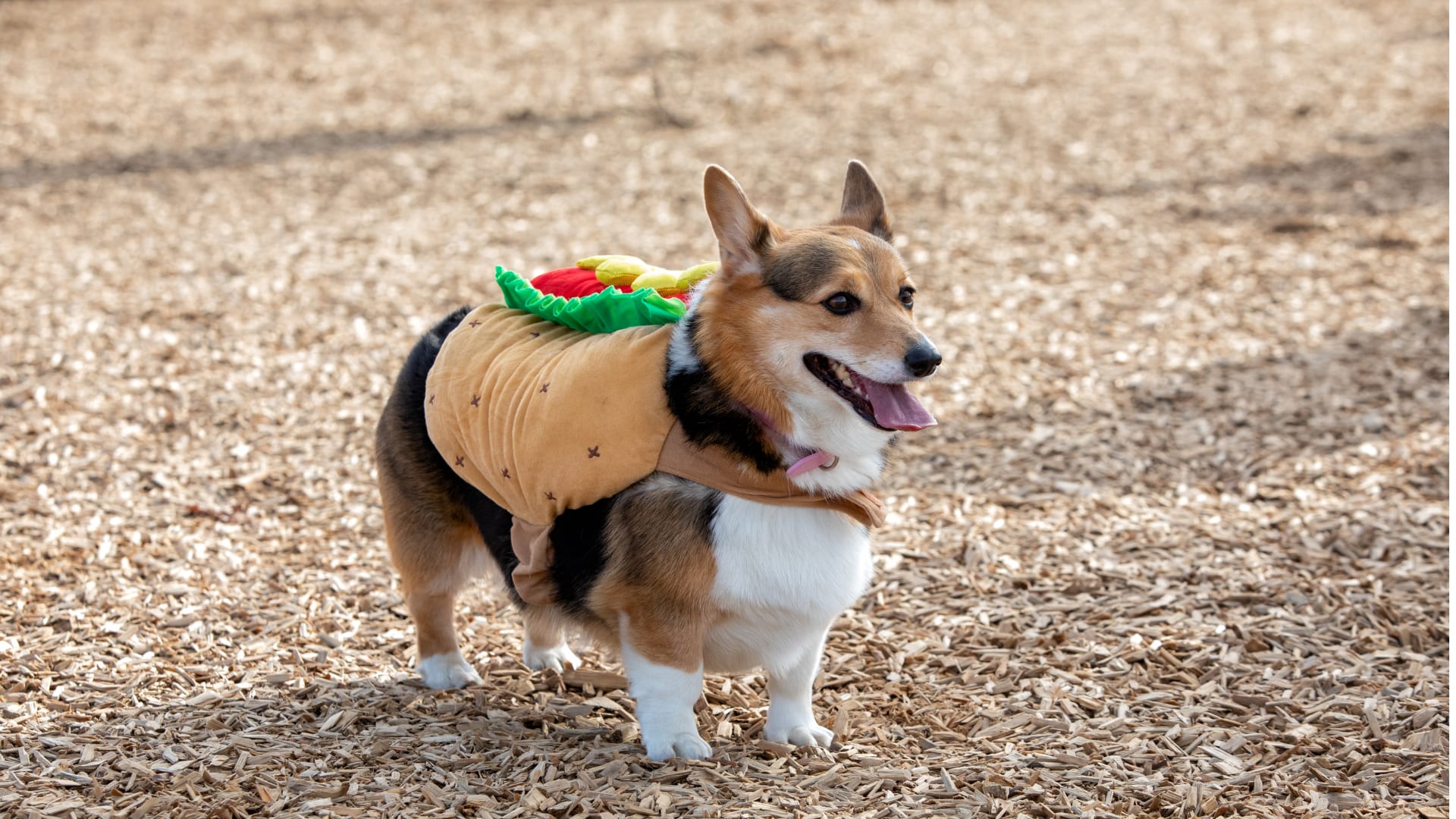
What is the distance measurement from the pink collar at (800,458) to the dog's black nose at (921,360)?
34cm

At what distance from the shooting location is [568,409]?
12.4 feet

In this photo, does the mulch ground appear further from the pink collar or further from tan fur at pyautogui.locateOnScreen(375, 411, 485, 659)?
the pink collar

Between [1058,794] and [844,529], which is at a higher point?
[844,529]

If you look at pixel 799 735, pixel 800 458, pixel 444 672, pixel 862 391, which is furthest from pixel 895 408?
pixel 444 672

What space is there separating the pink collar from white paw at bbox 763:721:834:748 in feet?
3.12

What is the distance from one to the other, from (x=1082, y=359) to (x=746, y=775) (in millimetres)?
4490

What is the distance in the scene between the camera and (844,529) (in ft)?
12.4

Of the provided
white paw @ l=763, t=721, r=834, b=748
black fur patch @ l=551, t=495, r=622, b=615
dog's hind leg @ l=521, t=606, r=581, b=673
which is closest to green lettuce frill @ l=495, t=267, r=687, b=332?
black fur patch @ l=551, t=495, r=622, b=615

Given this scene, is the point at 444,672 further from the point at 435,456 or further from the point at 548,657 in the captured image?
the point at 435,456

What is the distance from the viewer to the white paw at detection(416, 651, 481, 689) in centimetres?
446

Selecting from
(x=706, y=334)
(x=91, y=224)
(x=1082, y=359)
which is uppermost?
(x=706, y=334)

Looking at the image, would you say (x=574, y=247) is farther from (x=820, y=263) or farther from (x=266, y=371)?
(x=820, y=263)

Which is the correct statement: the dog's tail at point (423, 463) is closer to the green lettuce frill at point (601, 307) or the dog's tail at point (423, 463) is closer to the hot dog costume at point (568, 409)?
the hot dog costume at point (568, 409)

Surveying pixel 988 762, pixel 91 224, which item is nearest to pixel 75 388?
pixel 91 224
